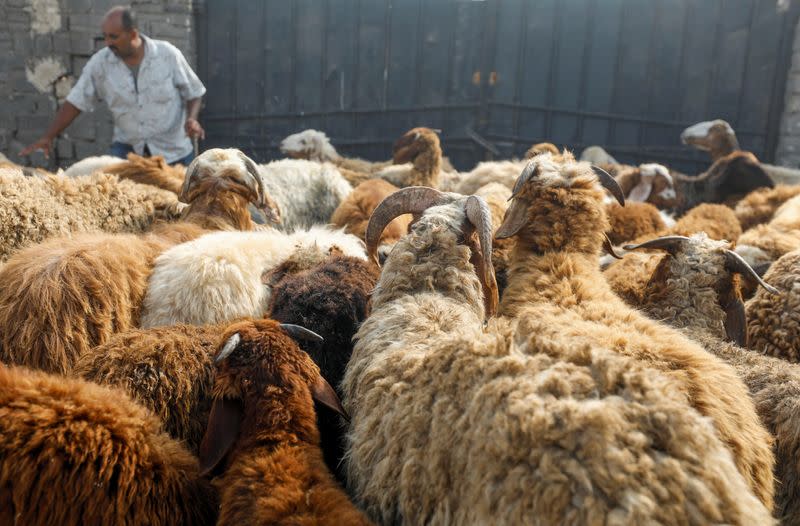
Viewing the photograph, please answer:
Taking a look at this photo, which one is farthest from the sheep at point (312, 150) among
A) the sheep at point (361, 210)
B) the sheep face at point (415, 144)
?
the sheep at point (361, 210)

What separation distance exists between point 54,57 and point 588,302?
31.2 ft

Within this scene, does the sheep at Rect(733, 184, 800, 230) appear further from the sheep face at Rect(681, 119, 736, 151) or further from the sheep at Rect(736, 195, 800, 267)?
the sheep face at Rect(681, 119, 736, 151)

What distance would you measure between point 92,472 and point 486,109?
10.9 m

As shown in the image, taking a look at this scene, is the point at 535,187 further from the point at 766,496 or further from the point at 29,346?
the point at 29,346

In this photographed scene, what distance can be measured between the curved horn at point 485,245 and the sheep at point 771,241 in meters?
2.58

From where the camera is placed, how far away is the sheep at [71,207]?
14.9 feet

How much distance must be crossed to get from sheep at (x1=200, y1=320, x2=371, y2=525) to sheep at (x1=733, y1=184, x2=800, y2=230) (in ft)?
19.6

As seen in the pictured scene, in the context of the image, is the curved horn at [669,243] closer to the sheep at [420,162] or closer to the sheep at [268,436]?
the sheep at [268,436]

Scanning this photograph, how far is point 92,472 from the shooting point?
2.21 meters

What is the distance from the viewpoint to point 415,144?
8.29 meters

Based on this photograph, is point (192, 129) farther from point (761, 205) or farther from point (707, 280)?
point (761, 205)

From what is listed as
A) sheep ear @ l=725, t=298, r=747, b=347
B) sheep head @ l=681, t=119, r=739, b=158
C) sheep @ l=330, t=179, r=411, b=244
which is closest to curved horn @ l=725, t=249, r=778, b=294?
sheep ear @ l=725, t=298, r=747, b=347

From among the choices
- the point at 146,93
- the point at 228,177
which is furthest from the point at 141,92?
the point at 228,177

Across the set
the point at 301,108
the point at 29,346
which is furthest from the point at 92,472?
the point at 301,108
